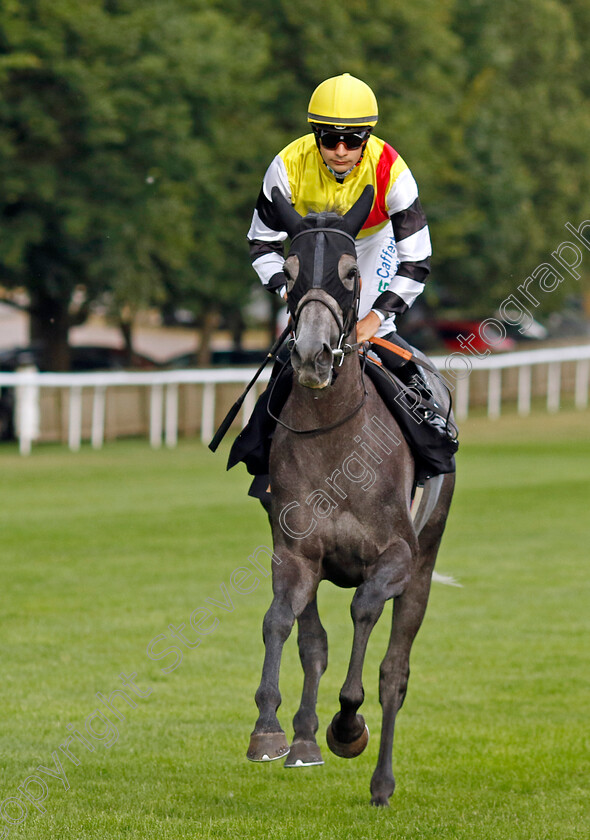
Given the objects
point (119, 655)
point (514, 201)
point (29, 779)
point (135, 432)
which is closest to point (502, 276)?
point (514, 201)

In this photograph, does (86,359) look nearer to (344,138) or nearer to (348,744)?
(344,138)

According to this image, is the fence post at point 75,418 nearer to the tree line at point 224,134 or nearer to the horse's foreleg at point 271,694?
the tree line at point 224,134

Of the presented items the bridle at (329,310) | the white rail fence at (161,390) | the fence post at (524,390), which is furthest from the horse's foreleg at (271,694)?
the fence post at (524,390)

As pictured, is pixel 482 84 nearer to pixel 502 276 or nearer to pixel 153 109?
pixel 502 276

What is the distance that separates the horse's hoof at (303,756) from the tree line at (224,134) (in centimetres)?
1904

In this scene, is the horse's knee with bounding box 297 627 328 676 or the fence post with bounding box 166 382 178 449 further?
the fence post with bounding box 166 382 178 449

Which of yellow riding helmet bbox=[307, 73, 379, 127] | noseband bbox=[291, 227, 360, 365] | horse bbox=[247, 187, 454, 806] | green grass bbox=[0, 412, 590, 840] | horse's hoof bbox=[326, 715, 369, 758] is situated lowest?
green grass bbox=[0, 412, 590, 840]

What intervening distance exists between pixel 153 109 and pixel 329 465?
20.7 metres

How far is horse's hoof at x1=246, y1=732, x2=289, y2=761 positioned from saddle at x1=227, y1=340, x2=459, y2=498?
4.29 feet

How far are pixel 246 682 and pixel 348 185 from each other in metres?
3.98

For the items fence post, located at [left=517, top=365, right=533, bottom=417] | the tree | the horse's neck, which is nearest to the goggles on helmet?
the horse's neck

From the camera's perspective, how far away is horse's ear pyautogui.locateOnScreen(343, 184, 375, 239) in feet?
19.2

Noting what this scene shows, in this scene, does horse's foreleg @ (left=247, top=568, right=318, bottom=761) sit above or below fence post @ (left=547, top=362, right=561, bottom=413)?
above

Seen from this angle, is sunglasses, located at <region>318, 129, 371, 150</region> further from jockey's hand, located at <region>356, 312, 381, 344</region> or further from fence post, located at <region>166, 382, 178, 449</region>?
fence post, located at <region>166, 382, 178, 449</region>
